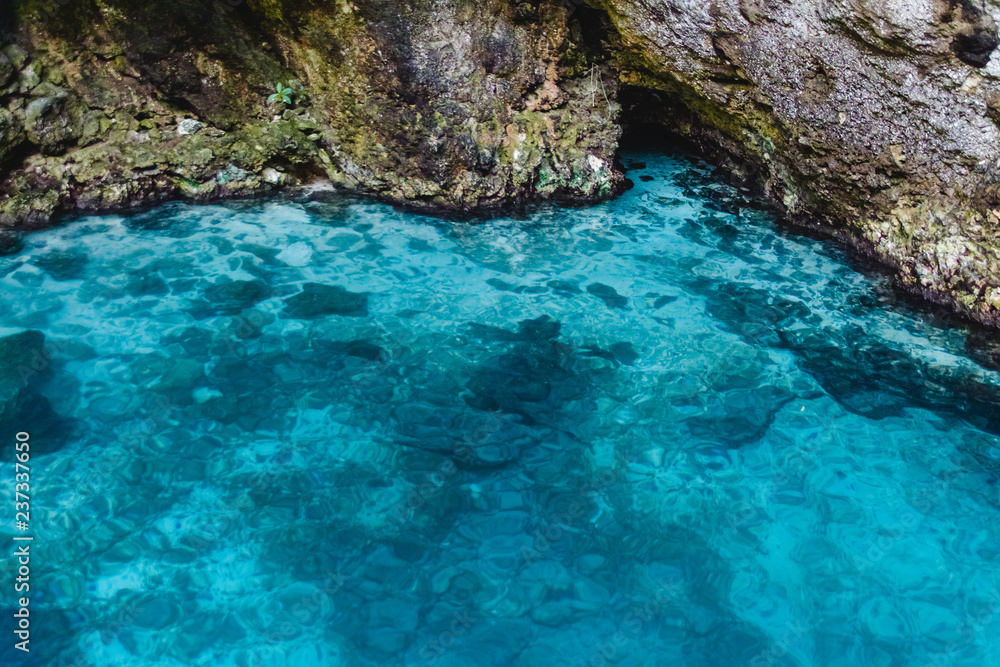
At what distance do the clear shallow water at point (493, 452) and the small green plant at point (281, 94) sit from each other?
4.05ft

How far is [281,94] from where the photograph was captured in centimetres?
650

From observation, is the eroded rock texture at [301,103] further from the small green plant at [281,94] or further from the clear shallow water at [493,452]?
the clear shallow water at [493,452]

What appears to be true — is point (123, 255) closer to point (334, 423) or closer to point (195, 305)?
point (195, 305)

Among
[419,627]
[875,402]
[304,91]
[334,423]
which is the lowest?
[419,627]

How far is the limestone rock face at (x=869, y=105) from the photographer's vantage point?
4711 millimetres

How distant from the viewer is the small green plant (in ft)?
21.3

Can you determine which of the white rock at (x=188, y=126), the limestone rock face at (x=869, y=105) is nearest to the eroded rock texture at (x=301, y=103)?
the white rock at (x=188, y=126)

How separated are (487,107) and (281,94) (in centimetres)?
197

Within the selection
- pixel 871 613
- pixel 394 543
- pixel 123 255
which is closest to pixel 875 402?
pixel 871 613

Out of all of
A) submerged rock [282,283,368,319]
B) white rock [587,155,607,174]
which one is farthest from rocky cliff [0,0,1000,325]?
submerged rock [282,283,368,319]

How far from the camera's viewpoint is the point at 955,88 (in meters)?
4.73

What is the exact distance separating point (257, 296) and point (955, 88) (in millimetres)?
5175

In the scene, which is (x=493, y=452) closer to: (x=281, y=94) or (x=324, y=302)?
(x=324, y=302)

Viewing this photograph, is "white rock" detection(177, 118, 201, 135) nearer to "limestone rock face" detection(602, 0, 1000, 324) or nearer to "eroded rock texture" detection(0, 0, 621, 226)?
"eroded rock texture" detection(0, 0, 621, 226)
